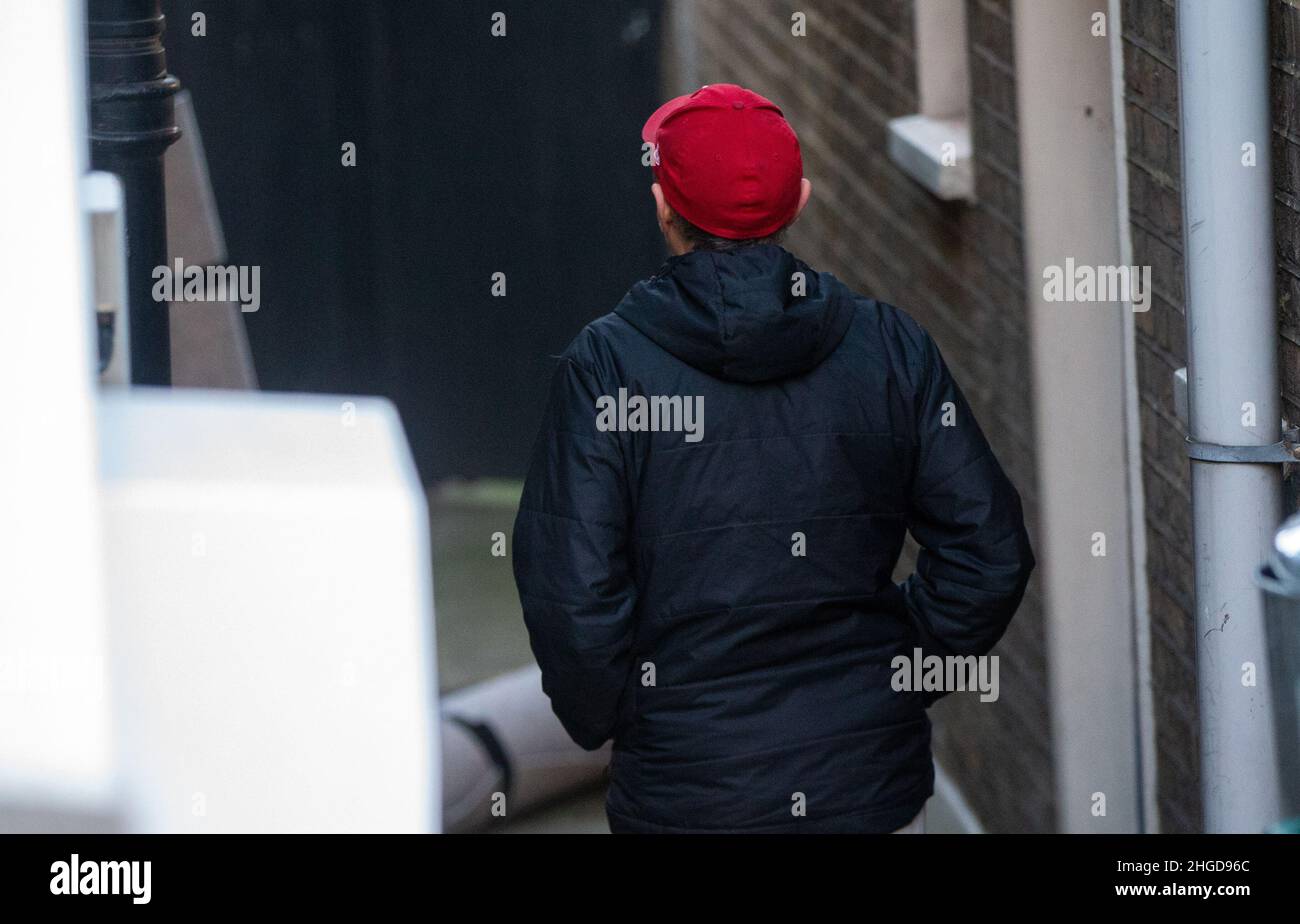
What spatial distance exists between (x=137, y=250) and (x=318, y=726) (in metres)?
1.23

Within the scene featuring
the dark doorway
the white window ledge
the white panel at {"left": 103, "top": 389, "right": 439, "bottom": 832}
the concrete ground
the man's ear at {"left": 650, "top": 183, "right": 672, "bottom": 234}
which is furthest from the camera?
the dark doorway

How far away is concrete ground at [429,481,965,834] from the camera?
5.57 metres

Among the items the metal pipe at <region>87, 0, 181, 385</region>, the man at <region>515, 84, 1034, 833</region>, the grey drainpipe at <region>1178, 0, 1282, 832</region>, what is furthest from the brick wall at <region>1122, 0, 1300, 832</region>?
the metal pipe at <region>87, 0, 181, 385</region>

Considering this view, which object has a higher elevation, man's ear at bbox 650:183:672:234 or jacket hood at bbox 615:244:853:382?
man's ear at bbox 650:183:672:234

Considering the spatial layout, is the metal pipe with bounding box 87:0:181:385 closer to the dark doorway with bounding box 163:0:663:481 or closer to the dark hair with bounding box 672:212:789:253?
the dark hair with bounding box 672:212:789:253

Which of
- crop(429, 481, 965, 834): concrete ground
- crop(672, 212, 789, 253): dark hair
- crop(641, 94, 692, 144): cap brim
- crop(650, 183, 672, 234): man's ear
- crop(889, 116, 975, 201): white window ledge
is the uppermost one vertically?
crop(889, 116, 975, 201): white window ledge

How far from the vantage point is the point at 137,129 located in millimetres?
3148

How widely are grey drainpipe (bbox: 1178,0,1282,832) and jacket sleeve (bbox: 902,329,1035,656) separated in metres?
0.35

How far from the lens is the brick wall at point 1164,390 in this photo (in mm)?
3359

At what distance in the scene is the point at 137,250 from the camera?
3172mm

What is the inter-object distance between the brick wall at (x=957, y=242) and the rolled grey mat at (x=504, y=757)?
1.15 m

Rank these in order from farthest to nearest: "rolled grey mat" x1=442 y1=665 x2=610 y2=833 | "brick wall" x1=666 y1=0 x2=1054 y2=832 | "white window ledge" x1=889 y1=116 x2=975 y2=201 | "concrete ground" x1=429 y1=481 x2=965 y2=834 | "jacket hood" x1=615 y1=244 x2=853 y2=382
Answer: "concrete ground" x1=429 y1=481 x2=965 y2=834 < "rolled grey mat" x1=442 y1=665 x2=610 y2=833 < "white window ledge" x1=889 y1=116 x2=975 y2=201 < "brick wall" x1=666 y1=0 x2=1054 y2=832 < "jacket hood" x1=615 y1=244 x2=853 y2=382

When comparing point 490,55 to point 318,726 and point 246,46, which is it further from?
point 318,726

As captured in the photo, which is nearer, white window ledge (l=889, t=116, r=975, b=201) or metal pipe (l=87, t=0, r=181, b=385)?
metal pipe (l=87, t=0, r=181, b=385)
